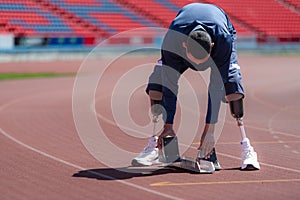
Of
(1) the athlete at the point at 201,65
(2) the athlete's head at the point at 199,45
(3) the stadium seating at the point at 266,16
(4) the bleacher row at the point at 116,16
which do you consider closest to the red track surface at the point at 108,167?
(1) the athlete at the point at 201,65

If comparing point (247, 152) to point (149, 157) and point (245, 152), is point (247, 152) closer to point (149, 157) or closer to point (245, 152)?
point (245, 152)

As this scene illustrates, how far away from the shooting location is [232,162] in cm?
923

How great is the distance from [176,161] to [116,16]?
32493 mm

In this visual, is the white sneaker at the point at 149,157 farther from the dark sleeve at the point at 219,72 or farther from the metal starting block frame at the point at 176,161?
the dark sleeve at the point at 219,72

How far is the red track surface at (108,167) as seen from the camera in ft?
23.9

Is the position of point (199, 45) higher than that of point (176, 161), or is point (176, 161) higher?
point (199, 45)

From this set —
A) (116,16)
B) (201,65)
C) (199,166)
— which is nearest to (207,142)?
(199,166)

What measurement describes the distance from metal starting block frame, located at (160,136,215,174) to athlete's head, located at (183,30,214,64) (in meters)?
1.17

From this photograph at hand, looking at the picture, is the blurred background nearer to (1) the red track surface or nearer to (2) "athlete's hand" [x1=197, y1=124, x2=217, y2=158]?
(1) the red track surface

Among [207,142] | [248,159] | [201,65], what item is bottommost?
[248,159]

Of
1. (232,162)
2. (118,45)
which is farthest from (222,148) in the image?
(118,45)

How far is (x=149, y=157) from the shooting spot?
8.73 metres

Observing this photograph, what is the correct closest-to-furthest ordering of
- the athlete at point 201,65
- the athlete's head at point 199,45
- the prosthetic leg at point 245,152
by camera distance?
the athlete's head at point 199,45 < the athlete at point 201,65 < the prosthetic leg at point 245,152

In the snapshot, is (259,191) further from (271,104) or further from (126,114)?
(271,104)
